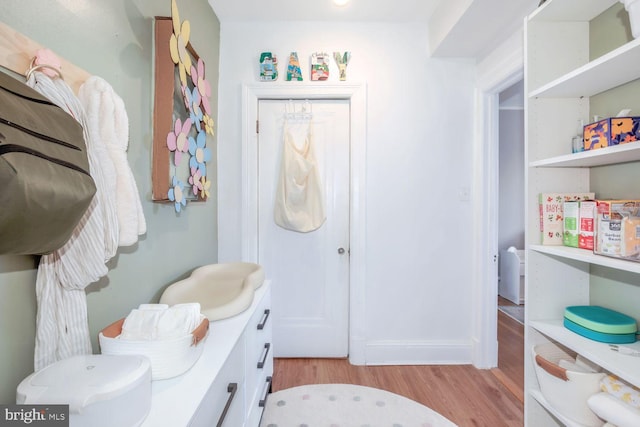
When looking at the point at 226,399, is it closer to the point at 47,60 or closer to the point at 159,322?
the point at 159,322

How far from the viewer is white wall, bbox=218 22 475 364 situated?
2.12 metres

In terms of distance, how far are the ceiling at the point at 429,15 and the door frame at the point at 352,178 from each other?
483 mm

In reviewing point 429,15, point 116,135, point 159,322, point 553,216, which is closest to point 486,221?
point 553,216

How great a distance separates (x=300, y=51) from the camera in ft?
6.93

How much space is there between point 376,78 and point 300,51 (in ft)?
1.96

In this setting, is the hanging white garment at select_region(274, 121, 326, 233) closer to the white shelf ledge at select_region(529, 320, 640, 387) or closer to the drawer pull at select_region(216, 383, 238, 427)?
the drawer pull at select_region(216, 383, 238, 427)

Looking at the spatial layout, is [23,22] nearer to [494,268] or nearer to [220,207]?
[220,207]

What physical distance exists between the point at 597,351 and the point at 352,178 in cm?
155

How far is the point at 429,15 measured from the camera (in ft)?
6.66

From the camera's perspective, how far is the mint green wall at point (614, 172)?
1167 mm

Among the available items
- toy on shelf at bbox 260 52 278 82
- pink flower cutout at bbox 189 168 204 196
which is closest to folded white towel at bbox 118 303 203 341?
pink flower cutout at bbox 189 168 204 196

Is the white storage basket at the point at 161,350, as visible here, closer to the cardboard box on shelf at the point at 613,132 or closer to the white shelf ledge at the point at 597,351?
the white shelf ledge at the point at 597,351

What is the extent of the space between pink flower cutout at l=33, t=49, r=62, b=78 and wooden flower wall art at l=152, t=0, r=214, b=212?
1.46ft

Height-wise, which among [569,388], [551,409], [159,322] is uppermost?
[159,322]
